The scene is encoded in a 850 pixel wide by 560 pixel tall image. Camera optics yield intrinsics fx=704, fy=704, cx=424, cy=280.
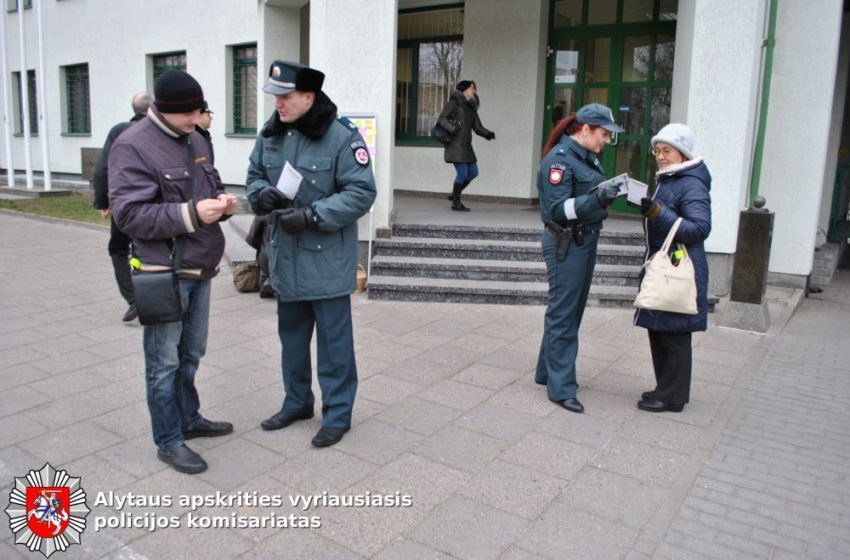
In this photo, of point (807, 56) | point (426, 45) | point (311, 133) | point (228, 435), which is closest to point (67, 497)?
point (228, 435)

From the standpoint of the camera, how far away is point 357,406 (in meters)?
4.59

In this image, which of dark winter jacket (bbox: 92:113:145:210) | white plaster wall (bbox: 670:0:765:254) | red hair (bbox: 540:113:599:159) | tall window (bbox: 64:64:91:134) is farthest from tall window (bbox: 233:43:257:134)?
red hair (bbox: 540:113:599:159)

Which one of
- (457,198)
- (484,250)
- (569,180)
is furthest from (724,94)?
(457,198)

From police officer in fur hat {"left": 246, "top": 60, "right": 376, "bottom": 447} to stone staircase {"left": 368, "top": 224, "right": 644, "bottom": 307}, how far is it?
344cm

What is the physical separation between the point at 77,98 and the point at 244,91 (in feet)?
22.7

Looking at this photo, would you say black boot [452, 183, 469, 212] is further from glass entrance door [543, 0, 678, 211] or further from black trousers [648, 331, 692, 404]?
black trousers [648, 331, 692, 404]

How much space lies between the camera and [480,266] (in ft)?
25.2

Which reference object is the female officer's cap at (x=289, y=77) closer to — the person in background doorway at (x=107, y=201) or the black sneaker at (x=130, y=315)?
the person in background doorway at (x=107, y=201)

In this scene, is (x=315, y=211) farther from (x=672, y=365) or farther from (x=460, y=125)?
(x=460, y=125)

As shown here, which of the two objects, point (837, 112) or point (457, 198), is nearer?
point (837, 112)

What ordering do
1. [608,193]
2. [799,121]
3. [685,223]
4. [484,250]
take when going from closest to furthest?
1. [608,193]
2. [685,223]
3. [484,250]
4. [799,121]

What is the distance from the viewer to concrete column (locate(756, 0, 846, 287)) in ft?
25.8

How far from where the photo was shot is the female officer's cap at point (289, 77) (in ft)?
11.8

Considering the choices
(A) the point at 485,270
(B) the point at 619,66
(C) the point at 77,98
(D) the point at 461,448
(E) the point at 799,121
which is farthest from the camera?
(C) the point at 77,98
